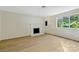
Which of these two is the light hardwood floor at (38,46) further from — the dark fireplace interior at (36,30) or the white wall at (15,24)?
the dark fireplace interior at (36,30)

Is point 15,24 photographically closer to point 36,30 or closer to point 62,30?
point 36,30

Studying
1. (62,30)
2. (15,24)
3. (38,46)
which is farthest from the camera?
(62,30)

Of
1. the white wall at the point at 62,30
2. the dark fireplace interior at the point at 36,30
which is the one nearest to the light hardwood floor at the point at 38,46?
the white wall at the point at 62,30

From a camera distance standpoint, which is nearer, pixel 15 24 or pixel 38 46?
pixel 38 46

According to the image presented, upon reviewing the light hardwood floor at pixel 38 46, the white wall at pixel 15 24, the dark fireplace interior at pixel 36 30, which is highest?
the white wall at pixel 15 24

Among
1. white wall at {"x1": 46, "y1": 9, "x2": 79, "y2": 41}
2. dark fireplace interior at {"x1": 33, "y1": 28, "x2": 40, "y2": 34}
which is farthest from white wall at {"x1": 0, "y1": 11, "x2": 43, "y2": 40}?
white wall at {"x1": 46, "y1": 9, "x2": 79, "y2": 41}

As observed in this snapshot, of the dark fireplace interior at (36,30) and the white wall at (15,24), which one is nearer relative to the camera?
the white wall at (15,24)

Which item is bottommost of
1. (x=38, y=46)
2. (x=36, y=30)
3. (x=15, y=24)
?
(x=38, y=46)

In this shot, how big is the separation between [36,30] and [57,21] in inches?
79.6

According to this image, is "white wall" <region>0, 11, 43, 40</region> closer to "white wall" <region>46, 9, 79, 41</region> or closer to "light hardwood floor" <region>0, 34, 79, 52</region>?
"light hardwood floor" <region>0, 34, 79, 52</region>

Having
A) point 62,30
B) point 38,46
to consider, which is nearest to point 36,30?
point 62,30

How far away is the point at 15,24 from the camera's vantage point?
249 inches

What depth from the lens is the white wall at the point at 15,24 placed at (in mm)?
5527
